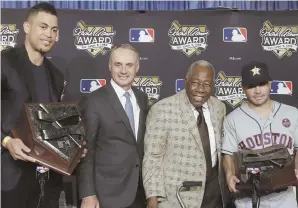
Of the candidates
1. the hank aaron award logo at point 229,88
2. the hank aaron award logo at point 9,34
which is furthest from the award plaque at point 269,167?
the hank aaron award logo at point 9,34

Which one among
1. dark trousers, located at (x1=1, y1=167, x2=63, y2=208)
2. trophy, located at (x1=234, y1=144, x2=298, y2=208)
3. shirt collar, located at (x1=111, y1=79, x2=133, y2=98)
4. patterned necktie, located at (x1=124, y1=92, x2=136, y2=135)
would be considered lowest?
dark trousers, located at (x1=1, y1=167, x2=63, y2=208)

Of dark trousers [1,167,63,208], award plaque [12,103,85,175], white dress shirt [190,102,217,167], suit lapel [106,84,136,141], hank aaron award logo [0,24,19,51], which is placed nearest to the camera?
award plaque [12,103,85,175]

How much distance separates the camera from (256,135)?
2.65 m

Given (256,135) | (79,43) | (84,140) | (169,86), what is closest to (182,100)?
(256,135)

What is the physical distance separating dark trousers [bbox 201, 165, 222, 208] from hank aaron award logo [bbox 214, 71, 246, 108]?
40.3 inches

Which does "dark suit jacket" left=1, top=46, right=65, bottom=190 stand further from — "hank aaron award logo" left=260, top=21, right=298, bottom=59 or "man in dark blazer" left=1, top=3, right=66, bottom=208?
"hank aaron award logo" left=260, top=21, right=298, bottom=59

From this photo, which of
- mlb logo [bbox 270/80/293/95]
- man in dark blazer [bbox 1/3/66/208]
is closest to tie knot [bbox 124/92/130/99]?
man in dark blazer [bbox 1/3/66/208]

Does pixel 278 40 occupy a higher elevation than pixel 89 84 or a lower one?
higher

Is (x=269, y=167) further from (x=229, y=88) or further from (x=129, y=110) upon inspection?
(x=229, y=88)

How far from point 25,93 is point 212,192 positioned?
3.89 ft

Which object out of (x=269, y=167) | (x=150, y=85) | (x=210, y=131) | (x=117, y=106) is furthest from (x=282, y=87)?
(x=117, y=106)

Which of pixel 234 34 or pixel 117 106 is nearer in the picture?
pixel 117 106

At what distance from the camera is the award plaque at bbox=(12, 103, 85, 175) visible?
93.5 inches

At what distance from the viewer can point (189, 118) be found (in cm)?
274
